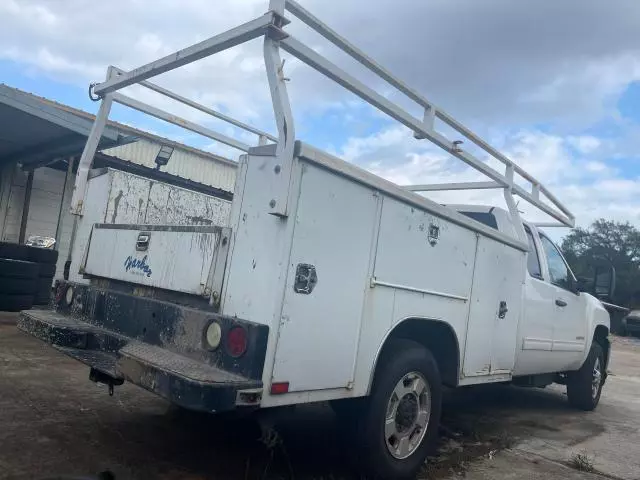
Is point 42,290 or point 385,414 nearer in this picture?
point 385,414

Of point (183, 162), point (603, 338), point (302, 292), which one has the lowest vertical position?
point (603, 338)

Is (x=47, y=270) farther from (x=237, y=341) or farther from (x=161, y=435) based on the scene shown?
(x=237, y=341)

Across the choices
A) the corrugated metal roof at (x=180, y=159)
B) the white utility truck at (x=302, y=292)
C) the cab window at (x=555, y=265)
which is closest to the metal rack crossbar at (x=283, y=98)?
the white utility truck at (x=302, y=292)

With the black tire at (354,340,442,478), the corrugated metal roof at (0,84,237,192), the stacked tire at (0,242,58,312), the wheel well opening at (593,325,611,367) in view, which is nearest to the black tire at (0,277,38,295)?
the stacked tire at (0,242,58,312)

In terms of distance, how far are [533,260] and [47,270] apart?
7.24m

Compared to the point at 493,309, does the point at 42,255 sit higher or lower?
lower

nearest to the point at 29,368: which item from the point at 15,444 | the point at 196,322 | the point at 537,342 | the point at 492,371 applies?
the point at 15,444

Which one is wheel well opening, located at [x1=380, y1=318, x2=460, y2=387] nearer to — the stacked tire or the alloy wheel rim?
the alloy wheel rim

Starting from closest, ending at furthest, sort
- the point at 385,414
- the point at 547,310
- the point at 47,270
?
the point at 385,414, the point at 547,310, the point at 47,270

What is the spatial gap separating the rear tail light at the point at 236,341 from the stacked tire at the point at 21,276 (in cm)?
635

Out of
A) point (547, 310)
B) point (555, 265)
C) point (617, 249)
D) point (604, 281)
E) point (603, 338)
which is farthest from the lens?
point (617, 249)

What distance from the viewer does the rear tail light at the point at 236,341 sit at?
111 inches

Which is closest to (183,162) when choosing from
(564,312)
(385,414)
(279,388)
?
(564,312)

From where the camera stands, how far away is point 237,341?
285 cm
